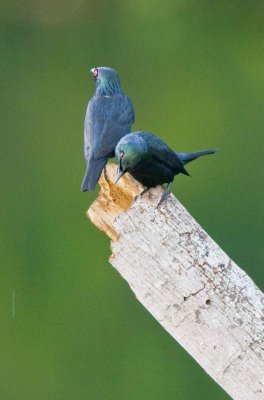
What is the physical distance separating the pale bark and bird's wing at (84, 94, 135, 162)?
85 centimetres

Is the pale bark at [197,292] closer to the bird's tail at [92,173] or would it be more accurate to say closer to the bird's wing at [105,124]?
the bird's tail at [92,173]

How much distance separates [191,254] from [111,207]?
232 millimetres

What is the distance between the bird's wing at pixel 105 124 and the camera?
10.2 ft

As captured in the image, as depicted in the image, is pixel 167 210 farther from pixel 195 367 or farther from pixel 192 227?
pixel 195 367

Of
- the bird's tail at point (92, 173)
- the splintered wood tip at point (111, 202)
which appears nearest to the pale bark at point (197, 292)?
the splintered wood tip at point (111, 202)

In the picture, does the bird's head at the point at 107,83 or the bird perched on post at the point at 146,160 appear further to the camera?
the bird's head at the point at 107,83

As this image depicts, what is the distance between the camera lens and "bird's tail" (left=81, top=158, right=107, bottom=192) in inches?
116

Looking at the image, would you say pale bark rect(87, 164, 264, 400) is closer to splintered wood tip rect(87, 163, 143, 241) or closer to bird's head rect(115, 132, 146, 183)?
splintered wood tip rect(87, 163, 143, 241)

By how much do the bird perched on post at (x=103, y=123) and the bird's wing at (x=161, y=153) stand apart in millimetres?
426

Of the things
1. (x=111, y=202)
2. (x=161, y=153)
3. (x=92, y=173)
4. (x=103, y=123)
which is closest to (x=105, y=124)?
(x=103, y=123)

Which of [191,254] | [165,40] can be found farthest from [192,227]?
[165,40]

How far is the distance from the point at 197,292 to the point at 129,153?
1.36ft

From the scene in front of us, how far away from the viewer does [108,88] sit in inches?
136

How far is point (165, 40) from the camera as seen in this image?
4.56 meters
